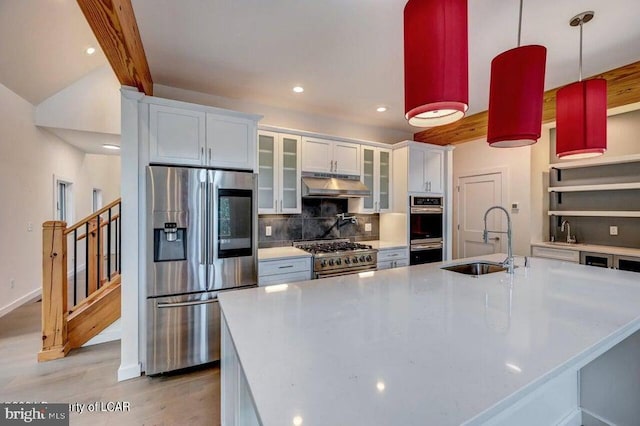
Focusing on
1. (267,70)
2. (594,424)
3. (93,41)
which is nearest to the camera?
(594,424)

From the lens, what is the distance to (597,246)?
12.4 ft

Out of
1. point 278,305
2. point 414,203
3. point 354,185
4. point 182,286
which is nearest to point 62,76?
point 182,286

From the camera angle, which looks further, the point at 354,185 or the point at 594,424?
the point at 354,185

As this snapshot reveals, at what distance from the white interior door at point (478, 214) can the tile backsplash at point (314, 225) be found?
204cm

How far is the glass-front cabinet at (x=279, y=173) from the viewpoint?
3271mm

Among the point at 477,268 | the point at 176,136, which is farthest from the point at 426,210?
the point at 176,136

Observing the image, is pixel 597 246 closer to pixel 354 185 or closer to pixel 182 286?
pixel 354 185

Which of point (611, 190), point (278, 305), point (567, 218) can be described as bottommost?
point (278, 305)

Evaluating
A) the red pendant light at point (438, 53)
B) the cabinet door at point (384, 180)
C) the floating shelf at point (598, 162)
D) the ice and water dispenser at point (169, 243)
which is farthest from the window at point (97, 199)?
the floating shelf at point (598, 162)

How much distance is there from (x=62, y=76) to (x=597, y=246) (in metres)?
7.54

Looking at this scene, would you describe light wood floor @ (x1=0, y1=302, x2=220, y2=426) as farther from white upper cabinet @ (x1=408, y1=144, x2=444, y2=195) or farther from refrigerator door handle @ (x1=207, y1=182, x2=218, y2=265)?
white upper cabinet @ (x1=408, y1=144, x2=444, y2=195)

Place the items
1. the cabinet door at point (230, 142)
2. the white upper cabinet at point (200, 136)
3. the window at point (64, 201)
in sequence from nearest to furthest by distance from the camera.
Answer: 1. the white upper cabinet at point (200, 136)
2. the cabinet door at point (230, 142)
3. the window at point (64, 201)

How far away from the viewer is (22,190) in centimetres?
411

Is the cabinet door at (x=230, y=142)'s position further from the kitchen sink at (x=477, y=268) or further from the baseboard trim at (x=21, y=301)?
the baseboard trim at (x=21, y=301)
